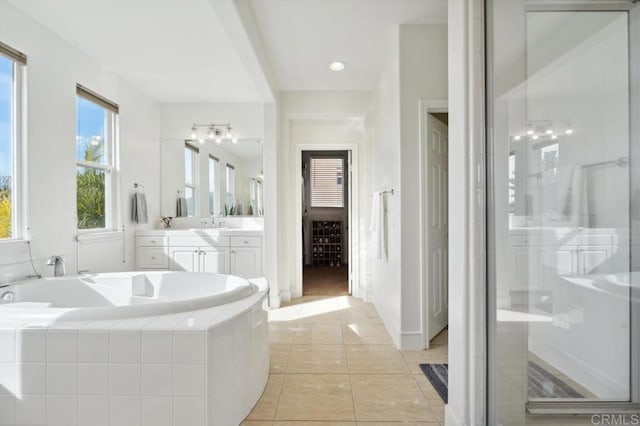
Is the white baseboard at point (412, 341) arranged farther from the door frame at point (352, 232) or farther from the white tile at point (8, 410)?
the white tile at point (8, 410)

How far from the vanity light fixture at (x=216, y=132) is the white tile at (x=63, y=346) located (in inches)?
132

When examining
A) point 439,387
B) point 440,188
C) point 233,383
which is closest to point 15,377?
point 233,383

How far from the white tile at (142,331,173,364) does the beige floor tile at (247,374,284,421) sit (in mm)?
626

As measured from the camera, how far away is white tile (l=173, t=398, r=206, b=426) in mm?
1463

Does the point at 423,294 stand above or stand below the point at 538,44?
below

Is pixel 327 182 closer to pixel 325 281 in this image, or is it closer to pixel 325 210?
pixel 325 210

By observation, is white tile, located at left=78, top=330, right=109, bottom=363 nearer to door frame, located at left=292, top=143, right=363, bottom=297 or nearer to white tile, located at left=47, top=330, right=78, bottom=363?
white tile, located at left=47, top=330, right=78, bottom=363

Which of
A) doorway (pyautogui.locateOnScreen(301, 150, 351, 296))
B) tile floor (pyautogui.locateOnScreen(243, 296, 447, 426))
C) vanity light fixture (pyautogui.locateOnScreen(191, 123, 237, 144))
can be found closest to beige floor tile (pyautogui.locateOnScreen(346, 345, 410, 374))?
tile floor (pyautogui.locateOnScreen(243, 296, 447, 426))

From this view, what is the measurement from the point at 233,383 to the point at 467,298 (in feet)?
3.87

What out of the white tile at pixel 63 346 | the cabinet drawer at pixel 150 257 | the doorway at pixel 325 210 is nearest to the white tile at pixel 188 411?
the white tile at pixel 63 346

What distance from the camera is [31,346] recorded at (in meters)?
1.50

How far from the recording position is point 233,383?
1647 millimetres

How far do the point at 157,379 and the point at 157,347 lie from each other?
0.14m

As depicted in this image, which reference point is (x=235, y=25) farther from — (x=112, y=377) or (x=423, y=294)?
(x=423, y=294)
